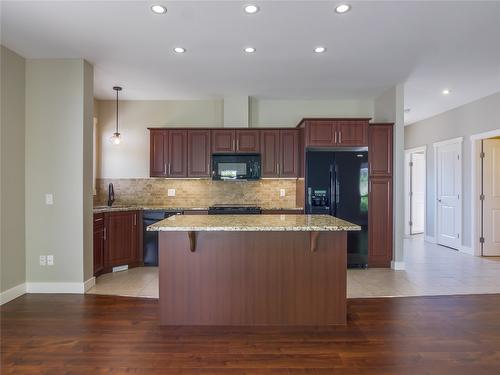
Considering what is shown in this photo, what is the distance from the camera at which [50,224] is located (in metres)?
3.57

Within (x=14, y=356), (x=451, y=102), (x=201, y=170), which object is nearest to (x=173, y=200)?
(x=201, y=170)

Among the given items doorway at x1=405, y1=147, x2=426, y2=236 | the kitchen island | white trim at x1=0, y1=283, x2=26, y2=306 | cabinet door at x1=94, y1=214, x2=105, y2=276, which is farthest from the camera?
doorway at x1=405, y1=147, x2=426, y2=236

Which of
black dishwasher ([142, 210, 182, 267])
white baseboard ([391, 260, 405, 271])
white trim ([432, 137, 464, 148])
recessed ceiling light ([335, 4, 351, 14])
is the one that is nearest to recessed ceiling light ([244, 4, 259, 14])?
recessed ceiling light ([335, 4, 351, 14])

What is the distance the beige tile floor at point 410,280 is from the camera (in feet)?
11.8

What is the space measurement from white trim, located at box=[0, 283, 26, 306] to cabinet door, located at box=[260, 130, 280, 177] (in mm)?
3495

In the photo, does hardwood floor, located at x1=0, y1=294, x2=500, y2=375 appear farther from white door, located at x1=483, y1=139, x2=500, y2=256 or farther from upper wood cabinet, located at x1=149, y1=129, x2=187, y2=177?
white door, located at x1=483, y1=139, x2=500, y2=256

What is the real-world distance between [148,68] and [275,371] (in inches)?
144

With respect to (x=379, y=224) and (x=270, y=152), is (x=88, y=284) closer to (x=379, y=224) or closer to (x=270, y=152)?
(x=270, y=152)

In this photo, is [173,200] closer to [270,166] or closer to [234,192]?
[234,192]

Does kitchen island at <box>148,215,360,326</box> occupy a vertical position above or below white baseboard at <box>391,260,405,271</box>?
above

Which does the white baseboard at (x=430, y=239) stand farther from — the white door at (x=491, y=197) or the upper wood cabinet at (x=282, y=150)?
the upper wood cabinet at (x=282, y=150)

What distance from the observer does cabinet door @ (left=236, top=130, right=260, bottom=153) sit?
197 inches

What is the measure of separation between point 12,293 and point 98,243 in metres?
1.04

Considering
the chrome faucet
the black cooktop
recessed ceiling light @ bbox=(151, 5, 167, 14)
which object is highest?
recessed ceiling light @ bbox=(151, 5, 167, 14)
